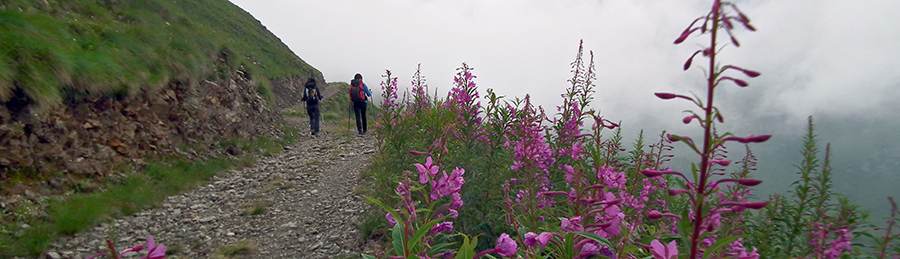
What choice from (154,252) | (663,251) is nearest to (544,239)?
(663,251)

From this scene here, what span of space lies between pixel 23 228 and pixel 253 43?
1056 inches

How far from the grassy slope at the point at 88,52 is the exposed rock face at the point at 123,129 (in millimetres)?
264

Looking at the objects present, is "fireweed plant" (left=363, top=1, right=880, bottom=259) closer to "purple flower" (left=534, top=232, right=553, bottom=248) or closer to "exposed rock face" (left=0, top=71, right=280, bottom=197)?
"purple flower" (left=534, top=232, right=553, bottom=248)

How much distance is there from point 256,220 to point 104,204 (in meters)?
1.99

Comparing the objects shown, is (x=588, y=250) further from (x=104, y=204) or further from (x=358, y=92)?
(x=358, y=92)

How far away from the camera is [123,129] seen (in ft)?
23.3

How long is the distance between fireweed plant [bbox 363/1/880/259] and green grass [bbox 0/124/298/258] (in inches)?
142

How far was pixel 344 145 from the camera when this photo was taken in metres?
10.8

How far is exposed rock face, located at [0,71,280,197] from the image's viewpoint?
557cm

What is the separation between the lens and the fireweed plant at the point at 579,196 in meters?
0.91

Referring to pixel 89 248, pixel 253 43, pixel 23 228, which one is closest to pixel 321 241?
pixel 89 248

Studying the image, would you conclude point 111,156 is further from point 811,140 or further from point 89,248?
point 811,140

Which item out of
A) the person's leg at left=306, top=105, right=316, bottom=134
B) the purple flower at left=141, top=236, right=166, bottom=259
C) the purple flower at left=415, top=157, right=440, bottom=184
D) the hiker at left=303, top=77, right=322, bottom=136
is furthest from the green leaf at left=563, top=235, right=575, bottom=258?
the person's leg at left=306, top=105, right=316, bottom=134

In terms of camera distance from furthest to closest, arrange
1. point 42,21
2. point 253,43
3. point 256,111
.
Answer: point 253,43
point 256,111
point 42,21
